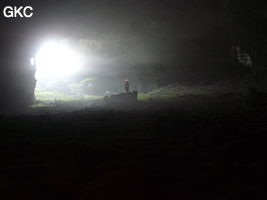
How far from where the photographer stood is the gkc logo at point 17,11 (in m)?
21.0

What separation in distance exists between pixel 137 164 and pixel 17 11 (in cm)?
1907

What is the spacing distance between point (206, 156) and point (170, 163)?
87cm

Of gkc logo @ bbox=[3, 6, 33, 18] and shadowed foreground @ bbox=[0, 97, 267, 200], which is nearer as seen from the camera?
shadowed foreground @ bbox=[0, 97, 267, 200]

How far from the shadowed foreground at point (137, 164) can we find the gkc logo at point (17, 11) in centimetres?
1373

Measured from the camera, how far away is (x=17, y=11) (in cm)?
2138

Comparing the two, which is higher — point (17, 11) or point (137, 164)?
point (17, 11)

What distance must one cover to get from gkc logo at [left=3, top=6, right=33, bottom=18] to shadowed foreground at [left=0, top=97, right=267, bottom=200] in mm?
13728

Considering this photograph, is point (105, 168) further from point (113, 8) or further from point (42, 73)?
point (42, 73)

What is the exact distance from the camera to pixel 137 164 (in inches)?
229

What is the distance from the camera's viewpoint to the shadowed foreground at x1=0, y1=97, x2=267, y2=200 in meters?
4.34

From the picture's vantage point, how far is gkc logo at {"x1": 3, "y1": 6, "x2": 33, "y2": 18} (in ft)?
69.0

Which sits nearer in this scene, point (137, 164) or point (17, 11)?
point (137, 164)

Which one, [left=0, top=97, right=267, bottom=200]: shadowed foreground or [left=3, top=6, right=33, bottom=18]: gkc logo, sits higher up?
[left=3, top=6, right=33, bottom=18]: gkc logo

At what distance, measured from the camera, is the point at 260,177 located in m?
4.71
